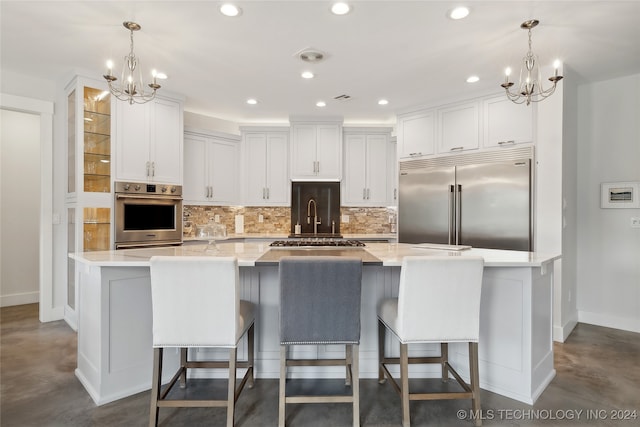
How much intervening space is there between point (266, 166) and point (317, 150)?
820mm

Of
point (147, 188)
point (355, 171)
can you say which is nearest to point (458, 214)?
point (355, 171)

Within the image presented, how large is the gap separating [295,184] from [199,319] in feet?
11.5

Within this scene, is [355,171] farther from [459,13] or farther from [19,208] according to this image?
[19,208]

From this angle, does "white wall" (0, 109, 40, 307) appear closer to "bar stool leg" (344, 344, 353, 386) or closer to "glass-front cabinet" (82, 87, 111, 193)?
"glass-front cabinet" (82, 87, 111, 193)

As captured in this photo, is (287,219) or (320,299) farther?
(287,219)

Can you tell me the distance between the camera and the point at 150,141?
12.5 ft

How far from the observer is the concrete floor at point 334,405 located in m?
1.95

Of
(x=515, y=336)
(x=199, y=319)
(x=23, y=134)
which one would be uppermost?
(x=23, y=134)

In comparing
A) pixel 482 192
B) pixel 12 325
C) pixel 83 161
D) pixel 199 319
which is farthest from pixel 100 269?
pixel 482 192

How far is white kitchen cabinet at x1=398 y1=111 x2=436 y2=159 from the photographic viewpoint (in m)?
4.28

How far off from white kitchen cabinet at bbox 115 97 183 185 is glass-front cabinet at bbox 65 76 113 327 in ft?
0.40

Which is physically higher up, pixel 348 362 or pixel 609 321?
pixel 348 362

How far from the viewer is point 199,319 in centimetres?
179

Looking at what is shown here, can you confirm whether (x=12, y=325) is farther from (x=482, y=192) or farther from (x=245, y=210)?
(x=482, y=192)
